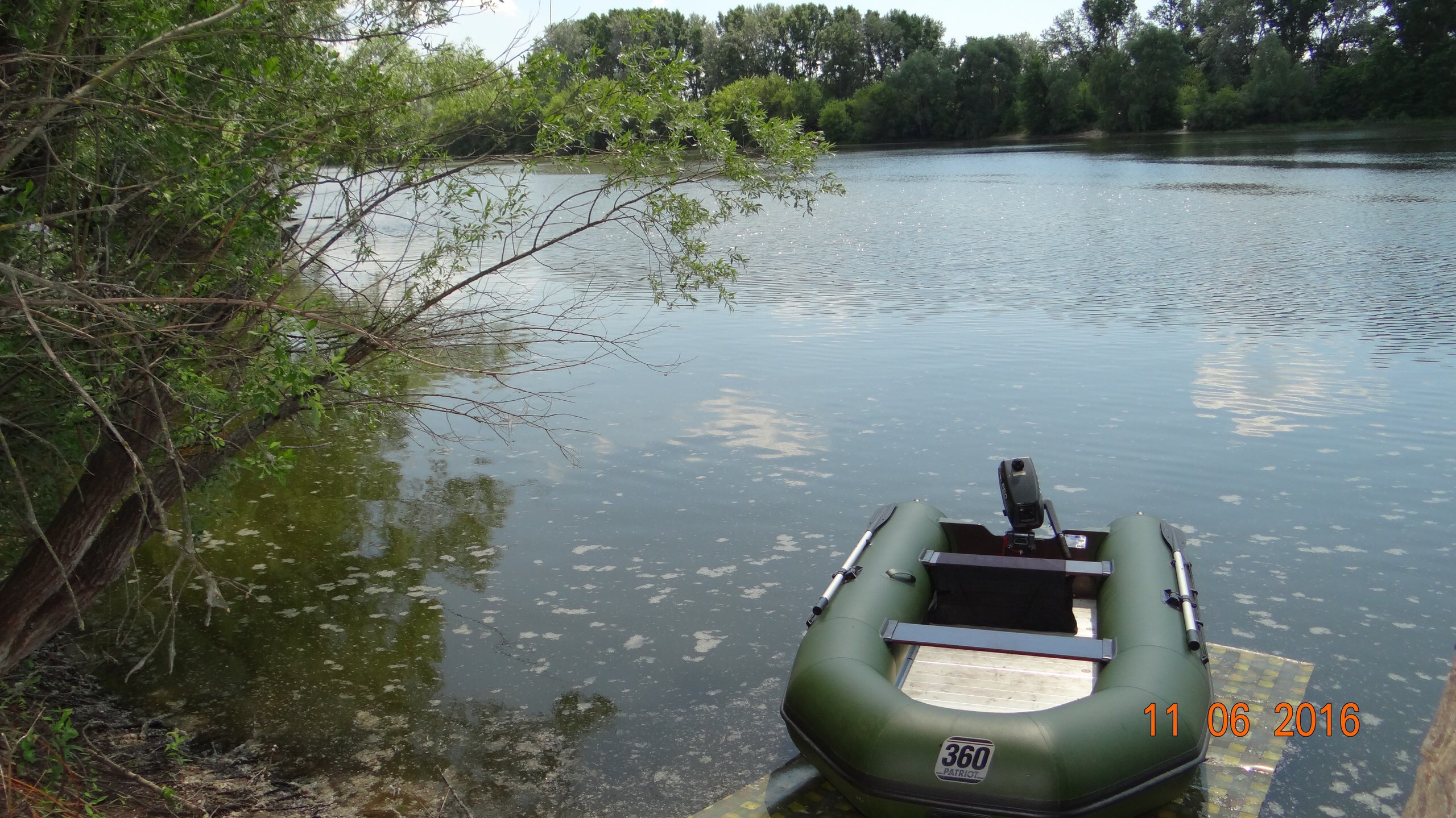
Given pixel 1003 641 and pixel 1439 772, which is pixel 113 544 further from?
pixel 1439 772

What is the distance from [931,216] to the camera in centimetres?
2308

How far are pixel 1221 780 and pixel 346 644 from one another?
160 inches

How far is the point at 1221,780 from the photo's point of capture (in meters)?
4.18

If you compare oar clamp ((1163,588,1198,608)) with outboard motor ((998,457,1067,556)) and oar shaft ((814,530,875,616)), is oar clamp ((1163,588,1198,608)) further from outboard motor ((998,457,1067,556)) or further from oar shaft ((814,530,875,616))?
oar shaft ((814,530,875,616))

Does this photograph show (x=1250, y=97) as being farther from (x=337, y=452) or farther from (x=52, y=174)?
(x=52, y=174)

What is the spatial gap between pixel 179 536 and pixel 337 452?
582cm

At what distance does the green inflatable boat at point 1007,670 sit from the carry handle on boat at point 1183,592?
0.04 feet

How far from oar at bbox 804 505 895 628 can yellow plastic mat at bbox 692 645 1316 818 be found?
635 millimetres

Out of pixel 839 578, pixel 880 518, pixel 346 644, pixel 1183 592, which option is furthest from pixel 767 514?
pixel 1183 592

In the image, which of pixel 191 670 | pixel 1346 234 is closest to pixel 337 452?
pixel 191 670

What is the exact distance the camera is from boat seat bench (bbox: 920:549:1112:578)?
477 centimetres

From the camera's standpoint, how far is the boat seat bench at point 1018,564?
15.7 feet
